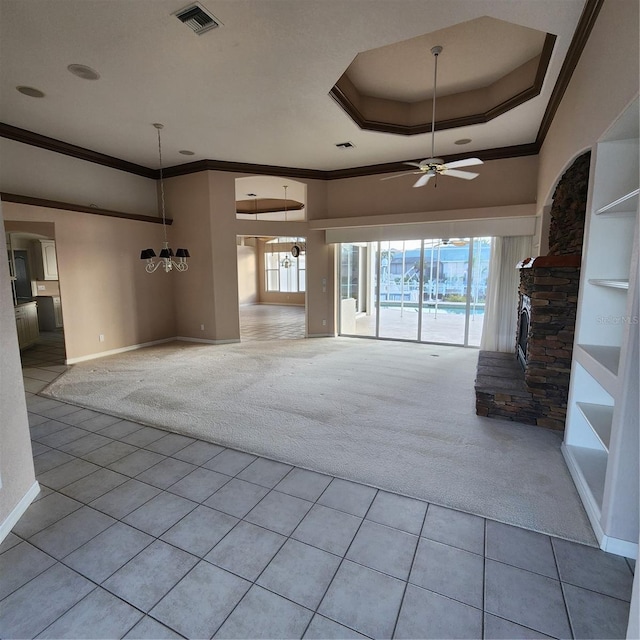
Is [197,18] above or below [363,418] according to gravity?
above

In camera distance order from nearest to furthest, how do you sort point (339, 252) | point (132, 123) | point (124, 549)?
point (124, 549)
point (132, 123)
point (339, 252)

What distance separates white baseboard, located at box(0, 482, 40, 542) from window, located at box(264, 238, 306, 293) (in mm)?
12149

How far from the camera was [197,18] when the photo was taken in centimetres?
286

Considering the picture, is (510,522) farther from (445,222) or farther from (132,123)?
(132,123)

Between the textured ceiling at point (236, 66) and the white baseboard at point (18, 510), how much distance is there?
3629 mm

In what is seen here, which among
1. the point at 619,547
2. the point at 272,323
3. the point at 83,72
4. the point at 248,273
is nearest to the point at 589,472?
the point at 619,547

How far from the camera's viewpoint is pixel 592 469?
8.25 ft

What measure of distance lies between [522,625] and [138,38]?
4.85 m

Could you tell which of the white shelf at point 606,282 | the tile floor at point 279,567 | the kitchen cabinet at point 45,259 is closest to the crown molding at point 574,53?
the white shelf at point 606,282

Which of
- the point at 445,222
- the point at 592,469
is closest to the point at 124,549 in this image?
the point at 592,469

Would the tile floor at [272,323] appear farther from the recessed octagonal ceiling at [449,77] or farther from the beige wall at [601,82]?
the beige wall at [601,82]

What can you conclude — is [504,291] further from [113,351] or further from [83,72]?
[113,351]

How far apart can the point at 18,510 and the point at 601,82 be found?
4.77 metres

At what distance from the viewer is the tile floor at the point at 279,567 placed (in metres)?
1.55
